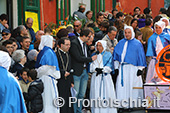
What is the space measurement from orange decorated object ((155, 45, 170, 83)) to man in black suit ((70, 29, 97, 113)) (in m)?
1.70

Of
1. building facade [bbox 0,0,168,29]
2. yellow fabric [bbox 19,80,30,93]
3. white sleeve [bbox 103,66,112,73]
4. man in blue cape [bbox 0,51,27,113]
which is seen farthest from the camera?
building facade [bbox 0,0,168,29]

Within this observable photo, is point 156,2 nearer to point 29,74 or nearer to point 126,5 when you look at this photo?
point 126,5

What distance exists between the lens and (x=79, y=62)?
454 inches

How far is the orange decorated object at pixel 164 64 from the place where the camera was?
Result: 12.1 meters

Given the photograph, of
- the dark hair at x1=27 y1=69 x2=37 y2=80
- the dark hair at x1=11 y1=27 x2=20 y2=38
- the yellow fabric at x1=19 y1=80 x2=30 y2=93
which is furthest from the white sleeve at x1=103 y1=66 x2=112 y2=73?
the yellow fabric at x1=19 y1=80 x2=30 y2=93

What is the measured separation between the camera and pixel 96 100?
12.1 meters

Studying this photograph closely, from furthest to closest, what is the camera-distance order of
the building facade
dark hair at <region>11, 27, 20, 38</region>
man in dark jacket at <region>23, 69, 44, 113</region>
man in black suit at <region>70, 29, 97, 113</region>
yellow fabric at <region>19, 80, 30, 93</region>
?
1. the building facade
2. dark hair at <region>11, 27, 20, 38</region>
3. man in black suit at <region>70, 29, 97, 113</region>
4. yellow fabric at <region>19, 80, 30, 93</region>
5. man in dark jacket at <region>23, 69, 44, 113</region>

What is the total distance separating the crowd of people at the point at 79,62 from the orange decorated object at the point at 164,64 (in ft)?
1.32

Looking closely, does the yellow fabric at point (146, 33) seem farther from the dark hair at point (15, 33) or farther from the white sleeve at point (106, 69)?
the dark hair at point (15, 33)

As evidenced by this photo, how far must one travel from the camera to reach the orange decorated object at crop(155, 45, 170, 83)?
12.1 metres

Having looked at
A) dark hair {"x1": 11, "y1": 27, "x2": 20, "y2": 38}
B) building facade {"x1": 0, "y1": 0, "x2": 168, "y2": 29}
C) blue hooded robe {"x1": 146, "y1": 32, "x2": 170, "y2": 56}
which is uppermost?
building facade {"x1": 0, "y1": 0, "x2": 168, "y2": 29}

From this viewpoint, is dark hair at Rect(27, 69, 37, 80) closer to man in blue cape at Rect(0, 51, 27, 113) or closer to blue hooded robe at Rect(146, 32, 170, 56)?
man in blue cape at Rect(0, 51, 27, 113)

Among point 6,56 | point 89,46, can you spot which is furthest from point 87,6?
point 6,56

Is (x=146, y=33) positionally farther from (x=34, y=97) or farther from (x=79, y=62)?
(x=34, y=97)
